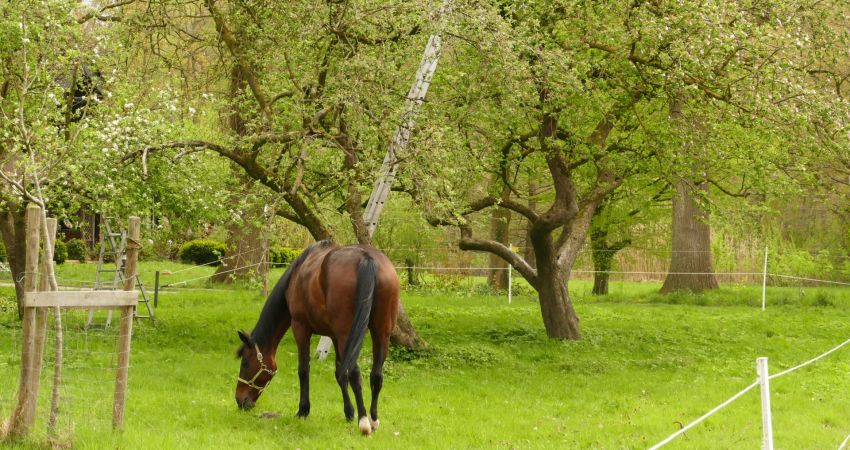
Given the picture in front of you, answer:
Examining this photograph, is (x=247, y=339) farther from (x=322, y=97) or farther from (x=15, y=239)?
(x=15, y=239)

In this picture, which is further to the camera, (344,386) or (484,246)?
(484,246)

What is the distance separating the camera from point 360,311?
32.0ft

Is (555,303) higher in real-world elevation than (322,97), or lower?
lower

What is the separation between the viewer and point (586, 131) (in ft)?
58.3

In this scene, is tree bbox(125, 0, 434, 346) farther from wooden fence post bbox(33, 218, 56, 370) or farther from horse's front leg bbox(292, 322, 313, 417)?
wooden fence post bbox(33, 218, 56, 370)

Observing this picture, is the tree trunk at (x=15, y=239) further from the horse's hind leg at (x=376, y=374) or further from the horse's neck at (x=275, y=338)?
the horse's hind leg at (x=376, y=374)

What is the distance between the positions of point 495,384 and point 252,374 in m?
4.20

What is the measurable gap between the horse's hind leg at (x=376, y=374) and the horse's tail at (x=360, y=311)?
292 millimetres

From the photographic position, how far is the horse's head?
35.6ft

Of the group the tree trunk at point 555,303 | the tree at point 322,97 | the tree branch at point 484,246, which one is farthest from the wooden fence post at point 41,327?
the tree trunk at point 555,303

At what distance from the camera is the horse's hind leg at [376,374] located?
9992 millimetres

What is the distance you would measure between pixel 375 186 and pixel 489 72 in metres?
2.60

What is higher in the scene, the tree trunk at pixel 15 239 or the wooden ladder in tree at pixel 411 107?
the wooden ladder in tree at pixel 411 107

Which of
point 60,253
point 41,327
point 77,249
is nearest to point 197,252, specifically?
point 77,249
